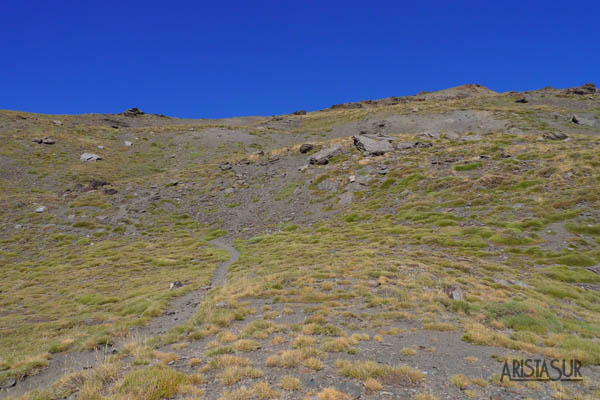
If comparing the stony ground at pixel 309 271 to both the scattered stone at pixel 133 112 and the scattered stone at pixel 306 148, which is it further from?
the scattered stone at pixel 133 112

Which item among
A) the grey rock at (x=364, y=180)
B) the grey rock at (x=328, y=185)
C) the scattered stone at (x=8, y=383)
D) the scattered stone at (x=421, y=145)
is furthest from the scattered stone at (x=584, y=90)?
the scattered stone at (x=8, y=383)

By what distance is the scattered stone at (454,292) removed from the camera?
15123mm

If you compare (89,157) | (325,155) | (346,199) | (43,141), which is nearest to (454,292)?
(346,199)

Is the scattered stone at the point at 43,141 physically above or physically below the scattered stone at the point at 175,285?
above

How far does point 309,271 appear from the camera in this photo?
20547mm

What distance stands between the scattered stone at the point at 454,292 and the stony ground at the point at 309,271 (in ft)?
0.67

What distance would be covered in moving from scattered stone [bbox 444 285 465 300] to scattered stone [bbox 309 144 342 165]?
129ft

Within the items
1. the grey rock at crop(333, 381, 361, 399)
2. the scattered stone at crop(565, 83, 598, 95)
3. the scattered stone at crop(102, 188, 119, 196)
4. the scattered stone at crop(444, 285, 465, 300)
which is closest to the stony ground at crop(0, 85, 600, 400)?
the grey rock at crop(333, 381, 361, 399)

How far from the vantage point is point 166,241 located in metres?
36.0

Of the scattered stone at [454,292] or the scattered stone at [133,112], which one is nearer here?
the scattered stone at [454,292]

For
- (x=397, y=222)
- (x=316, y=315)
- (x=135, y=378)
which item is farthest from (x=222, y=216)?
(x=135, y=378)

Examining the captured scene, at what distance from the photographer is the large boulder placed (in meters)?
52.8

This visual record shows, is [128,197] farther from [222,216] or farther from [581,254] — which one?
[581,254]

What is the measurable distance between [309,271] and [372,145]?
1549 inches
